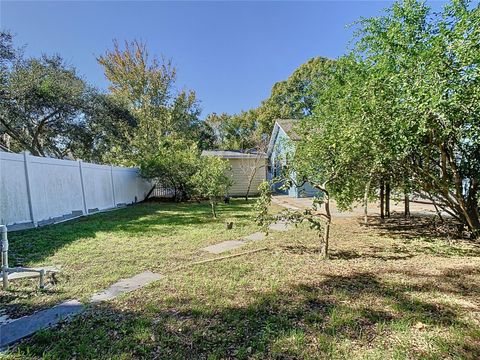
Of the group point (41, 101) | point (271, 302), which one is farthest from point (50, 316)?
point (41, 101)

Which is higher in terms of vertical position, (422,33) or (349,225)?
(422,33)

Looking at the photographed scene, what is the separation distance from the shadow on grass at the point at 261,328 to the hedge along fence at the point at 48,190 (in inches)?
219

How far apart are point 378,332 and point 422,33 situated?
5038mm

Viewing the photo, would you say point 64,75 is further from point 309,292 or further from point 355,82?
point 309,292

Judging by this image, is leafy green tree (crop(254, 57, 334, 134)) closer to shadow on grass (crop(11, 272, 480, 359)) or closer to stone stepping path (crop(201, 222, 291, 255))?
stone stepping path (crop(201, 222, 291, 255))

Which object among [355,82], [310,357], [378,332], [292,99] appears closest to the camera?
[310,357]

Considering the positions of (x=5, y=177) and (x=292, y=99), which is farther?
(x=292, y=99)

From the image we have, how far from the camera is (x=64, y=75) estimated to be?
13961mm

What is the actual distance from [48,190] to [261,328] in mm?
8032

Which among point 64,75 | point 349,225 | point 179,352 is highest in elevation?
point 64,75

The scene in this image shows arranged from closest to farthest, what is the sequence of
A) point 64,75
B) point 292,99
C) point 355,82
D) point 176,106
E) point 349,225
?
1. point 355,82
2. point 349,225
3. point 64,75
4. point 176,106
5. point 292,99

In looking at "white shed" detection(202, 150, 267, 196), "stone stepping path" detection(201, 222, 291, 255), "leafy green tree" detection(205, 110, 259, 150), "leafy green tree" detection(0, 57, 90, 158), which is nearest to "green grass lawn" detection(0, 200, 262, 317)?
"stone stepping path" detection(201, 222, 291, 255)

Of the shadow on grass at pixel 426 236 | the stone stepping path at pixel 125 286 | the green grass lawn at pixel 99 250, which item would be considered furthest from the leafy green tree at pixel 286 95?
the stone stepping path at pixel 125 286

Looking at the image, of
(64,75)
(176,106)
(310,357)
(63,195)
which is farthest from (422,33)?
(176,106)
